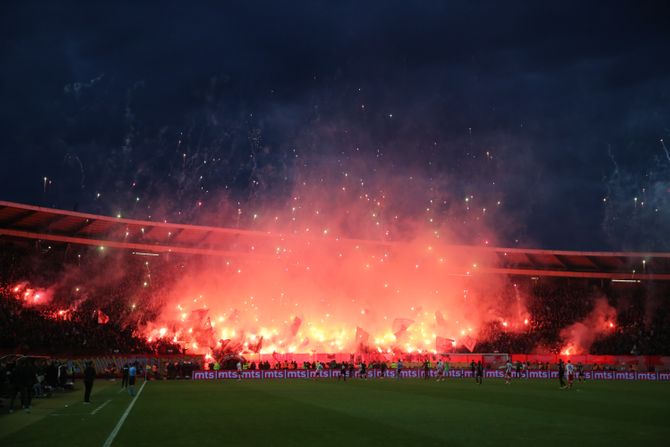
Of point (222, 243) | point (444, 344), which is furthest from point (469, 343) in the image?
point (222, 243)

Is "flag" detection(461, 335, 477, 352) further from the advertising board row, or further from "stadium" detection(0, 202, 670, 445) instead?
the advertising board row

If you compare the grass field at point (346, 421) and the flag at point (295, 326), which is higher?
the flag at point (295, 326)

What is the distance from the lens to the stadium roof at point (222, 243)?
5869 cm

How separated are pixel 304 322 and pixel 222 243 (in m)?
13.3

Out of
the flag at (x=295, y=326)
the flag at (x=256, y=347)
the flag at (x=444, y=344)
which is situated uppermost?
the flag at (x=295, y=326)

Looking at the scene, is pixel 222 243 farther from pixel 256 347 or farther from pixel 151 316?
pixel 256 347

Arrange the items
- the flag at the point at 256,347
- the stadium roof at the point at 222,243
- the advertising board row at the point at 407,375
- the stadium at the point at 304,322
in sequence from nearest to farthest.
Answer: the stadium at the point at 304,322
the advertising board row at the point at 407,375
the stadium roof at the point at 222,243
the flag at the point at 256,347

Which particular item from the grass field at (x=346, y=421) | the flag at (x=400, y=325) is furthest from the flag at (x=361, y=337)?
the grass field at (x=346, y=421)

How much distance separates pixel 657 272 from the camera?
7406 centimetres

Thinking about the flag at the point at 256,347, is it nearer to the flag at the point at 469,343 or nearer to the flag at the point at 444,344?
the flag at the point at 444,344

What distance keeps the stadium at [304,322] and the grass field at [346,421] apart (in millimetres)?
699

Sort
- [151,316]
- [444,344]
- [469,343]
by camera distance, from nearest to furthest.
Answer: [151,316]
[444,344]
[469,343]

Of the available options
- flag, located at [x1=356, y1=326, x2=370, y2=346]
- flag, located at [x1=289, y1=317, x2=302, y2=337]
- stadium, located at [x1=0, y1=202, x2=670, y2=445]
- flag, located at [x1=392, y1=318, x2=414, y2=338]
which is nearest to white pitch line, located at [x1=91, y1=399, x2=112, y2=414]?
stadium, located at [x1=0, y1=202, x2=670, y2=445]

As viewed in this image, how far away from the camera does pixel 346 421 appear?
1822cm
